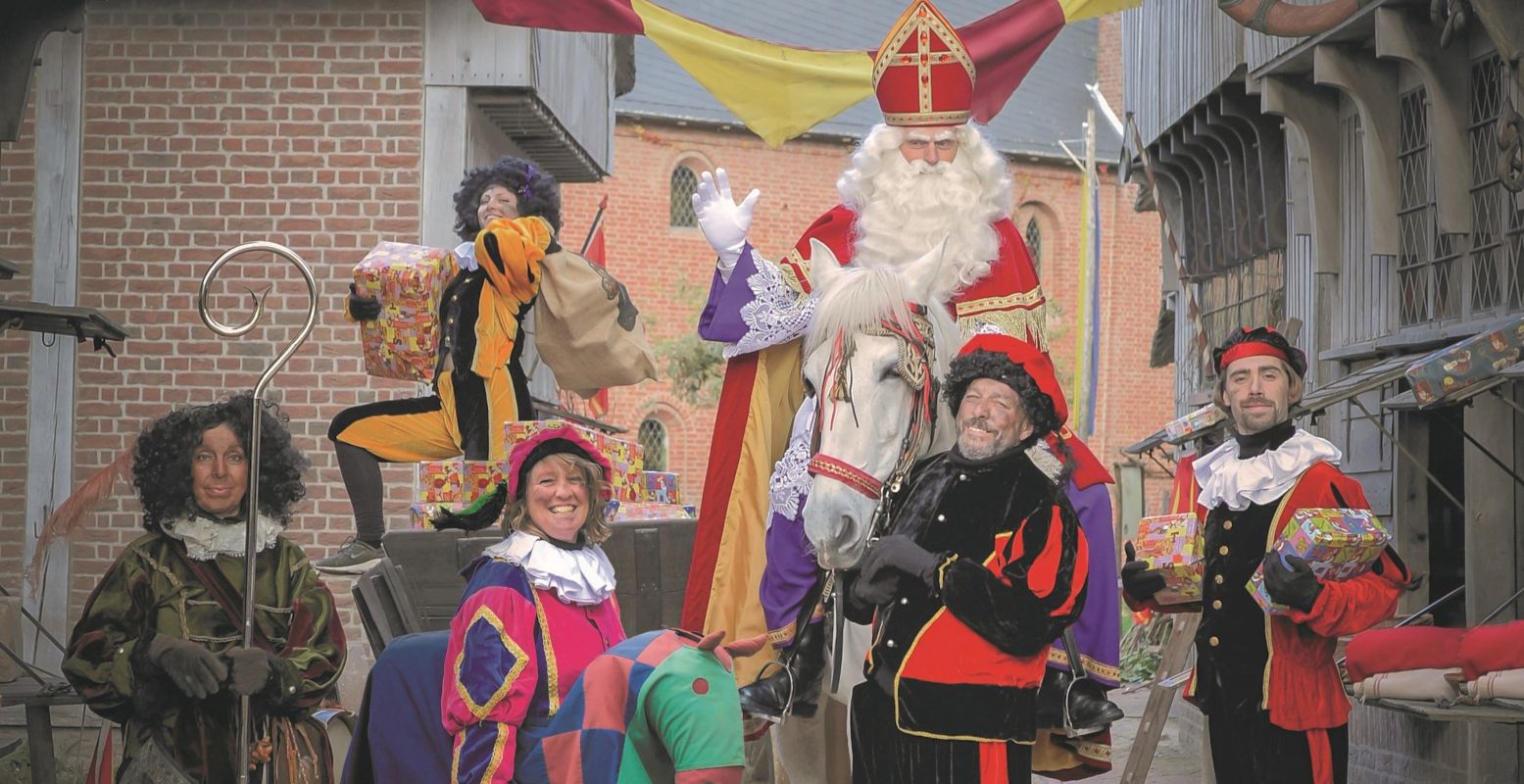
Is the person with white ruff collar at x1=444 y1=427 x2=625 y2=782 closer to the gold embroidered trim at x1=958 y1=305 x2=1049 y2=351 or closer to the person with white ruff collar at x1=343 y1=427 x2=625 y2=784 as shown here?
the person with white ruff collar at x1=343 y1=427 x2=625 y2=784

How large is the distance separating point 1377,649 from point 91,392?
26.8 feet

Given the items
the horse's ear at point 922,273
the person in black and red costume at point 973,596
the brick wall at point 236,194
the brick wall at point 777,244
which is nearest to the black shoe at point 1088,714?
the person in black and red costume at point 973,596

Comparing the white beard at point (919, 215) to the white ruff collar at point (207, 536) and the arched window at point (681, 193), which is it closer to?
the white ruff collar at point (207, 536)

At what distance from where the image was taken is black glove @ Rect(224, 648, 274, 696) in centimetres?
551

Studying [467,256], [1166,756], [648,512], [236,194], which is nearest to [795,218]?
[1166,756]

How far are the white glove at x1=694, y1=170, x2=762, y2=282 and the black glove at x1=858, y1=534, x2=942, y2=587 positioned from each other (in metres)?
1.71

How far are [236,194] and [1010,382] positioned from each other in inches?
310

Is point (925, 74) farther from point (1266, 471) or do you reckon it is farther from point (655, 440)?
point (655, 440)

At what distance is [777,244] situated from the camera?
3675 centimetres

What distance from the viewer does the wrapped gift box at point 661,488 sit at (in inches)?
324

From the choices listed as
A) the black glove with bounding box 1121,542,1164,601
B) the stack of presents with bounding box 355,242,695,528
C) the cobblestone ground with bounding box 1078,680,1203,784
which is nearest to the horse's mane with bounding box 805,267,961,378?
the black glove with bounding box 1121,542,1164,601

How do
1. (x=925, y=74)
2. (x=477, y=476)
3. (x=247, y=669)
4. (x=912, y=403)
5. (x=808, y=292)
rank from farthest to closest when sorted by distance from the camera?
(x=477, y=476) < (x=925, y=74) < (x=808, y=292) < (x=247, y=669) < (x=912, y=403)

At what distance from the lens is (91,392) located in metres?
11.5

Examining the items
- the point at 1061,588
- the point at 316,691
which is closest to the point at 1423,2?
the point at 1061,588
